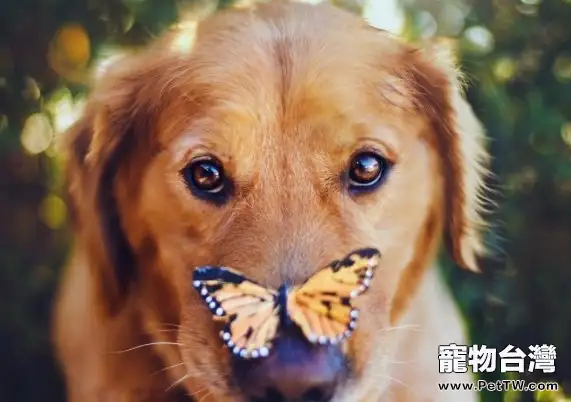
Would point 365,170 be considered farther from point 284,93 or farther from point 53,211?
point 53,211

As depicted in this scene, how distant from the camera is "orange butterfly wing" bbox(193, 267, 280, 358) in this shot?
3.94 ft

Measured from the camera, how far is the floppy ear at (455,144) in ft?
4.42

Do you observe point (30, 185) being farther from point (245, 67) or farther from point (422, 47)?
point (422, 47)

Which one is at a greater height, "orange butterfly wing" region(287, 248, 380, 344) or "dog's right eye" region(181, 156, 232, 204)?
Result: "dog's right eye" region(181, 156, 232, 204)

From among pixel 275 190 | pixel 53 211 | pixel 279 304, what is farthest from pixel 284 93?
pixel 53 211

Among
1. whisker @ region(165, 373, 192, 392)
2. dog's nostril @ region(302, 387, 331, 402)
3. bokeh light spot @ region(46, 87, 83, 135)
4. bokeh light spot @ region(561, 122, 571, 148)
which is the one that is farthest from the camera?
bokeh light spot @ region(561, 122, 571, 148)

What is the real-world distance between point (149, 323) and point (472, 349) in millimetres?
559

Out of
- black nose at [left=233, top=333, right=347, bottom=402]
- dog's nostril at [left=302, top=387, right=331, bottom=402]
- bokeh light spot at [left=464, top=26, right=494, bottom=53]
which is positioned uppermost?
bokeh light spot at [left=464, top=26, right=494, bottom=53]

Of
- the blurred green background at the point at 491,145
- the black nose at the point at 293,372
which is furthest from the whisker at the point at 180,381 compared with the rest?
the blurred green background at the point at 491,145

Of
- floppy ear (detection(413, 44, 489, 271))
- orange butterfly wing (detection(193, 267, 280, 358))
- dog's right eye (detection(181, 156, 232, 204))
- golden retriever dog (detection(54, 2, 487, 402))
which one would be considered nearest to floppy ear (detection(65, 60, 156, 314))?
golden retriever dog (detection(54, 2, 487, 402))

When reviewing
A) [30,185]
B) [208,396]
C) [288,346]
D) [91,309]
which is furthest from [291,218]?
[30,185]

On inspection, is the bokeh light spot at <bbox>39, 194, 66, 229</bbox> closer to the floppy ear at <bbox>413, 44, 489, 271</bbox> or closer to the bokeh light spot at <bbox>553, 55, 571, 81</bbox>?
the floppy ear at <bbox>413, 44, 489, 271</bbox>

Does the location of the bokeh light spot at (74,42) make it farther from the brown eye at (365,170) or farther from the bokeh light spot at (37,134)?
the brown eye at (365,170)

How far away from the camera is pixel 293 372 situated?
1.20 meters
